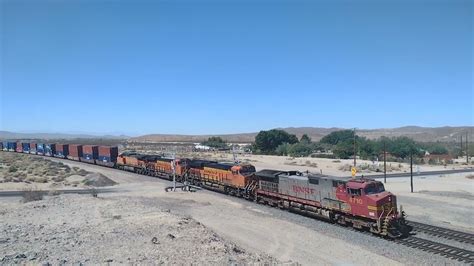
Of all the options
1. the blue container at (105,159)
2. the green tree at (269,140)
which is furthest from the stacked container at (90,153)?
the green tree at (269,140)

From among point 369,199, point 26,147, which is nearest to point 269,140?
point 26,147

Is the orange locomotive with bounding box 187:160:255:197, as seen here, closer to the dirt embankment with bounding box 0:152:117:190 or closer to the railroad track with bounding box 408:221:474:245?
the dirt embankment with bounding box 0:152:117:190

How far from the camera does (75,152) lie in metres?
89.3

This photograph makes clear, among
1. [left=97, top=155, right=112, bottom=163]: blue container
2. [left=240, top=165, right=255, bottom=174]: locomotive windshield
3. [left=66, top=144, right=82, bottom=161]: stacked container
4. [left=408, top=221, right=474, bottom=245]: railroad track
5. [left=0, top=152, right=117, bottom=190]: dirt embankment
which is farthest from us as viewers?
[left=66, top=144, right=82, bottom=161]: stacked container

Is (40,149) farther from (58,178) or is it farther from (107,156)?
(58,178)

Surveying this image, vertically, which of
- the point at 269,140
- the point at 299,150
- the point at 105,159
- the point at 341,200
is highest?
the point at 269,140

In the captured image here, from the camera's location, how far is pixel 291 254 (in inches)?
792

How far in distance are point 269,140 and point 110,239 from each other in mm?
117076

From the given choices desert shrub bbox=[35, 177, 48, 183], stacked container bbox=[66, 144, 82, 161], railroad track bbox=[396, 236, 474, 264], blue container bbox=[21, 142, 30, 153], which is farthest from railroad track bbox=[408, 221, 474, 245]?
blue container bbox=[21, 142, 30, 153]

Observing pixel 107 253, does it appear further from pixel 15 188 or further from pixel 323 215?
pixel 15 188

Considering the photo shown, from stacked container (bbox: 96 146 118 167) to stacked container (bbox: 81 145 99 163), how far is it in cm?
178

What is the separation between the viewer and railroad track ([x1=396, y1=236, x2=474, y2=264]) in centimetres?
1915

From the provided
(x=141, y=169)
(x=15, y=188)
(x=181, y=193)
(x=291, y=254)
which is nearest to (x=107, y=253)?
(x=291, y=254)

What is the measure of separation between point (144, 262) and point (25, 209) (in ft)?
60.6
